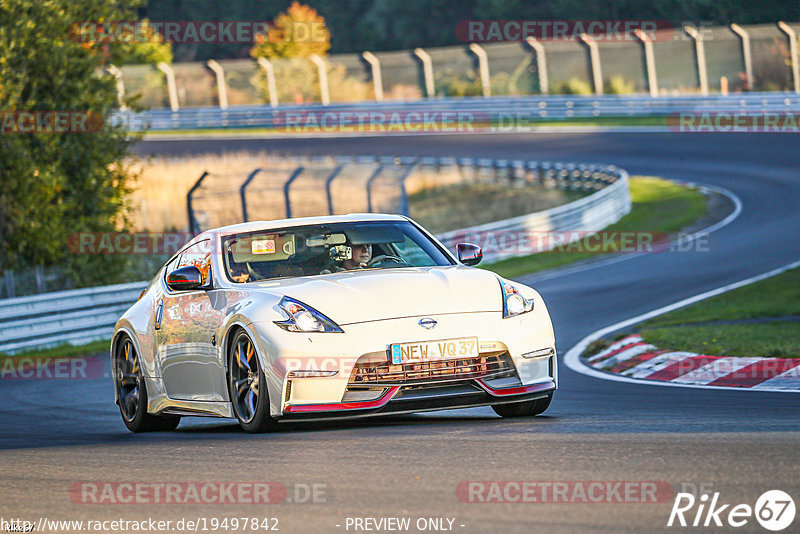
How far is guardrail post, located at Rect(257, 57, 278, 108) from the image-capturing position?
51.5 metres

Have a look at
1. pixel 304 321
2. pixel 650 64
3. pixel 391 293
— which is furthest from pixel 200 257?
pixel 650 64

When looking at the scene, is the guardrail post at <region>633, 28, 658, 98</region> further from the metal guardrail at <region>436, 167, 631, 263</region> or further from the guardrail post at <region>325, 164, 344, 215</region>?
Answer: the guardrail post at <region>325, 164, 344, 215</region>

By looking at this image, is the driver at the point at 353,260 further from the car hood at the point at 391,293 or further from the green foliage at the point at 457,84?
the green foliage at the point at 457,84

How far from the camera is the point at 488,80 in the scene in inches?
1889

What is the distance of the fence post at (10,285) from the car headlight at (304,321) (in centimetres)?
1194

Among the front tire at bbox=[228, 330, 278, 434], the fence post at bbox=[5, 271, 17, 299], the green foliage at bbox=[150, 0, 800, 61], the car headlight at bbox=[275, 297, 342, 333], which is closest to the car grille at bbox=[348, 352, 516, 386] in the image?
the car headlight at bbox=[275, 297, 342, 333]

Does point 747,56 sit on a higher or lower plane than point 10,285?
higher

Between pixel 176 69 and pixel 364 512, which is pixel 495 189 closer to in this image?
pixel 176 69

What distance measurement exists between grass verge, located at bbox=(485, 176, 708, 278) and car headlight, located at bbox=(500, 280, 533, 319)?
45.4 feet

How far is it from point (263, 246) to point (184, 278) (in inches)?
22.9

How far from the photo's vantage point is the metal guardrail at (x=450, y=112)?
132 ft

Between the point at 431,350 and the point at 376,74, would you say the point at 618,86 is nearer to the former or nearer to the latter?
the point at 376,74

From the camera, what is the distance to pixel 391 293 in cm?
782

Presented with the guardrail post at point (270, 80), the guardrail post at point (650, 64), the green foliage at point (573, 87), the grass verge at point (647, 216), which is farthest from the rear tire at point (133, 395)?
the guardrail post at point (270, 80)
